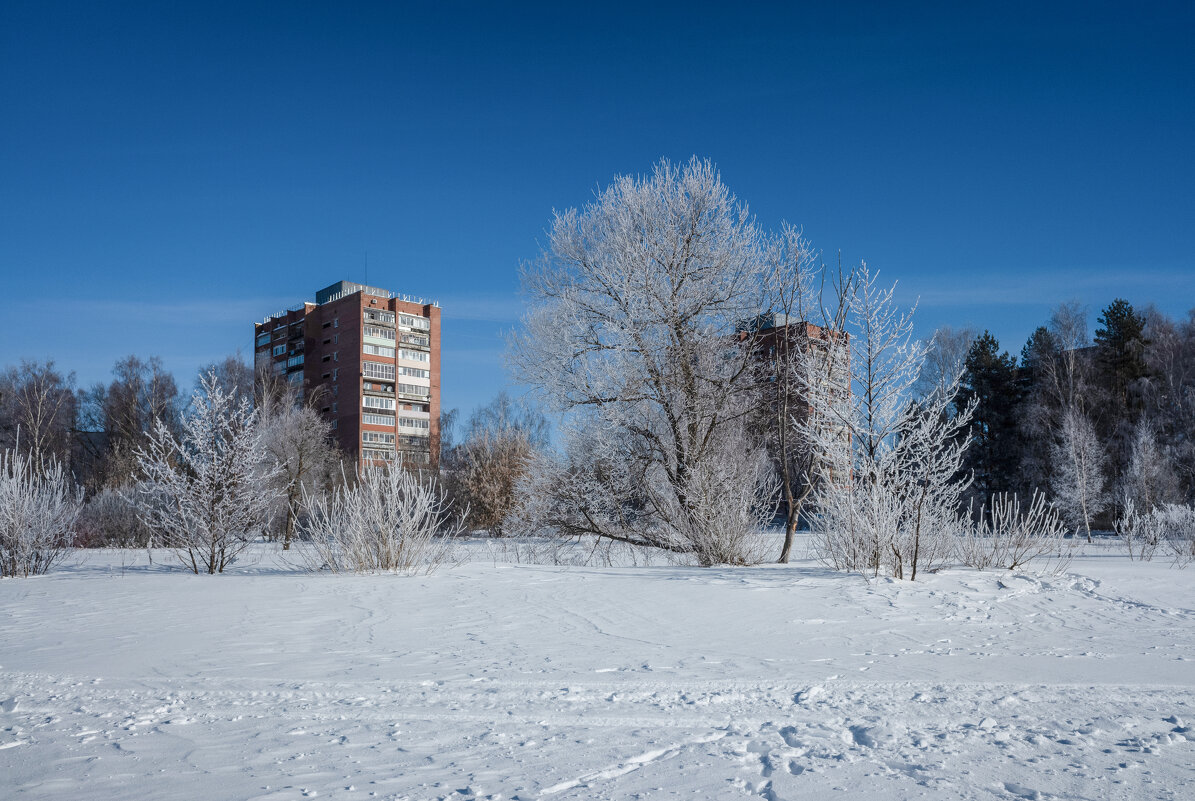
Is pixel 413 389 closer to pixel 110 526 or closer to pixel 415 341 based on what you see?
pixel 415 341

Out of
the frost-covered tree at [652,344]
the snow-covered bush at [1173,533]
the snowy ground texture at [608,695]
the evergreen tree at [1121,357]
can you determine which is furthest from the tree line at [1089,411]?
the snowy ground texture at [608,695]

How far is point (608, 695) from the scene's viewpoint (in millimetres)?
4195

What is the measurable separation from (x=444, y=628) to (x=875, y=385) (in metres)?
6.06

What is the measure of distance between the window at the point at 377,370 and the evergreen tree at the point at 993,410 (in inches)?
1830

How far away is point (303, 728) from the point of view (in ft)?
11.9

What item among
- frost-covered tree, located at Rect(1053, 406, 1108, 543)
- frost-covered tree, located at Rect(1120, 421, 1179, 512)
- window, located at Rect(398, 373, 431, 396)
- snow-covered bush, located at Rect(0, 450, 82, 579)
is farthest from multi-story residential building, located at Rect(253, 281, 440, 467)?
snow-covered bush, located at Rect(0, 450, 82, 579)

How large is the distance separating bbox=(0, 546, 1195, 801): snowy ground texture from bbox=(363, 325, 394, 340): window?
60214mm

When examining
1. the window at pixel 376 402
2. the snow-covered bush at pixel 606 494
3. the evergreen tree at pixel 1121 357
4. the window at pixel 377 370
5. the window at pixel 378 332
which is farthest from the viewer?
the window at pixel 378 332

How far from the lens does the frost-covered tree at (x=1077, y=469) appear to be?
30.0 meters

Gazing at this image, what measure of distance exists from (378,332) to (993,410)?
4866 cm

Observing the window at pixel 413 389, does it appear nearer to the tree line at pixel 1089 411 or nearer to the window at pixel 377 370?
the window at pixel 377 370

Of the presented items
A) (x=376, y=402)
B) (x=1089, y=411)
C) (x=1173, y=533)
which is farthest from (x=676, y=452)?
(x=376, y=402)

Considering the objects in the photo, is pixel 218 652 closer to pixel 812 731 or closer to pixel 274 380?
pixel 812 731

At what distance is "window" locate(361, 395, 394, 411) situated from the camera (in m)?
64.8
